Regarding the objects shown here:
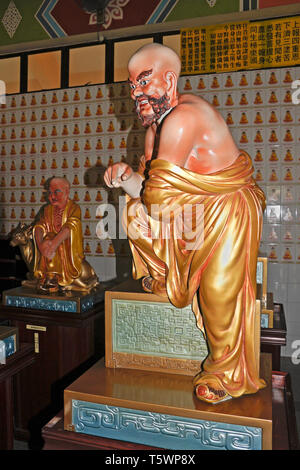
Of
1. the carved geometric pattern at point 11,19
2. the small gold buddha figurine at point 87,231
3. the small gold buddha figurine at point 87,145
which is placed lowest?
the small gold buddha figurine at point 87,231

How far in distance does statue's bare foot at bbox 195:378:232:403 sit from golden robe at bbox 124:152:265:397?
18 mm

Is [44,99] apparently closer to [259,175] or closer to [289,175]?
A: [259,175]

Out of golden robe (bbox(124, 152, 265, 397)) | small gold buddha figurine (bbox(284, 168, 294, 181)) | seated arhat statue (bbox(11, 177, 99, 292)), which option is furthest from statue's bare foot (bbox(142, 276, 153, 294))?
small gold buddha figurine (bbox(284, 168, 294, 181))

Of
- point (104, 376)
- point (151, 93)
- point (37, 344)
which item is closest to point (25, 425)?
point (37, 344)

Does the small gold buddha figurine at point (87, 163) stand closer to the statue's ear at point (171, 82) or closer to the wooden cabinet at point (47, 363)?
the wooden cabinet at point (47, 363)

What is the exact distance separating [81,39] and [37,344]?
8.90ft

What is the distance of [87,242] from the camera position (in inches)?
142

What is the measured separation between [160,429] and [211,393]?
0.18 meters

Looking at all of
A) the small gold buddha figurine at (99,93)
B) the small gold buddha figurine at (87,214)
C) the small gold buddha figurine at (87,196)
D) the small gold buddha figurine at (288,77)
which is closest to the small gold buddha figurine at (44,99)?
the small gold buddha figurine at (99,93)

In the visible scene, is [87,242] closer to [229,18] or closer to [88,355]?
[88,355]

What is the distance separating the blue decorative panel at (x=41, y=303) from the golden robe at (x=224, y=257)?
4.08 feet

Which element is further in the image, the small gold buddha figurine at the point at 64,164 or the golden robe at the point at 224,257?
the small gold buddha figurine at the point at 64,164

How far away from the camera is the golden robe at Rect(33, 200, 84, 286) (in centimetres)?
243

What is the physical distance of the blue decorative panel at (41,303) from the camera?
7.41 ft
